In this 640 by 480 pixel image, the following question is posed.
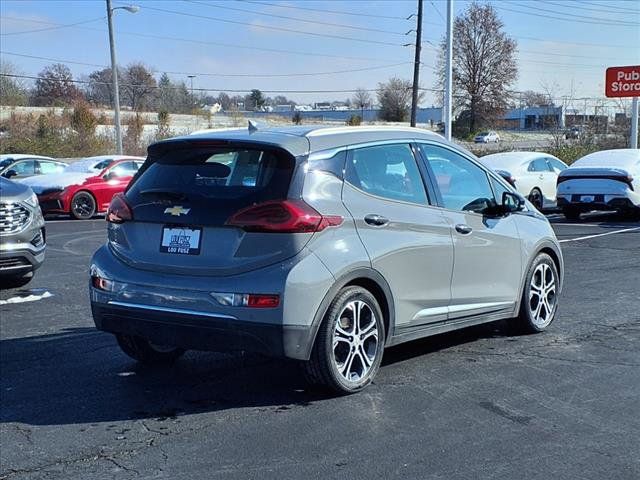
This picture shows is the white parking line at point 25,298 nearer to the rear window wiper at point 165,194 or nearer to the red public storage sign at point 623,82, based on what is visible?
the rear window wiper at point 165,194

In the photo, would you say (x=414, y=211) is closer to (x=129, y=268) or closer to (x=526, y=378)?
(x=526, y=378)

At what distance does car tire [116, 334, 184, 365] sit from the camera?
238 inches

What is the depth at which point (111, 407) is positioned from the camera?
17.3 ft

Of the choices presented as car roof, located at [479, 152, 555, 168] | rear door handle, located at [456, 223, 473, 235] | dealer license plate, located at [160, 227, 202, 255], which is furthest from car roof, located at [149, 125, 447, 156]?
car roof, located at [479, 152, 555, 168]

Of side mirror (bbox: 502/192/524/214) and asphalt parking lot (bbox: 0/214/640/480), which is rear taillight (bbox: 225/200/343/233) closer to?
asphalt parking lot (bbox: 0/214/640/480)

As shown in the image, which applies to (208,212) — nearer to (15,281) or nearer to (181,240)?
(181,240)

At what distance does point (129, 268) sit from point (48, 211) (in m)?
15.7

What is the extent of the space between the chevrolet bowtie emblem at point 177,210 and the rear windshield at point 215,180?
0.04m

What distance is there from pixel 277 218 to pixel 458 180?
202 centimetres

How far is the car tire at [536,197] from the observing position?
64.6ft

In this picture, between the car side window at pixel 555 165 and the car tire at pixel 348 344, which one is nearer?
the car tire at pixel 348 344

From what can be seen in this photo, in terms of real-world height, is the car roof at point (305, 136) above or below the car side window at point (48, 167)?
above

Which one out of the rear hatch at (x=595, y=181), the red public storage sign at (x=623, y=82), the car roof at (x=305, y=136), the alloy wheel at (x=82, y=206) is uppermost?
the red public storage sign at (x=623, y=82)

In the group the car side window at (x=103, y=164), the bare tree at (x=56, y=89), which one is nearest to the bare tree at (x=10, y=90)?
the bare tree at (x=56, y=89)
